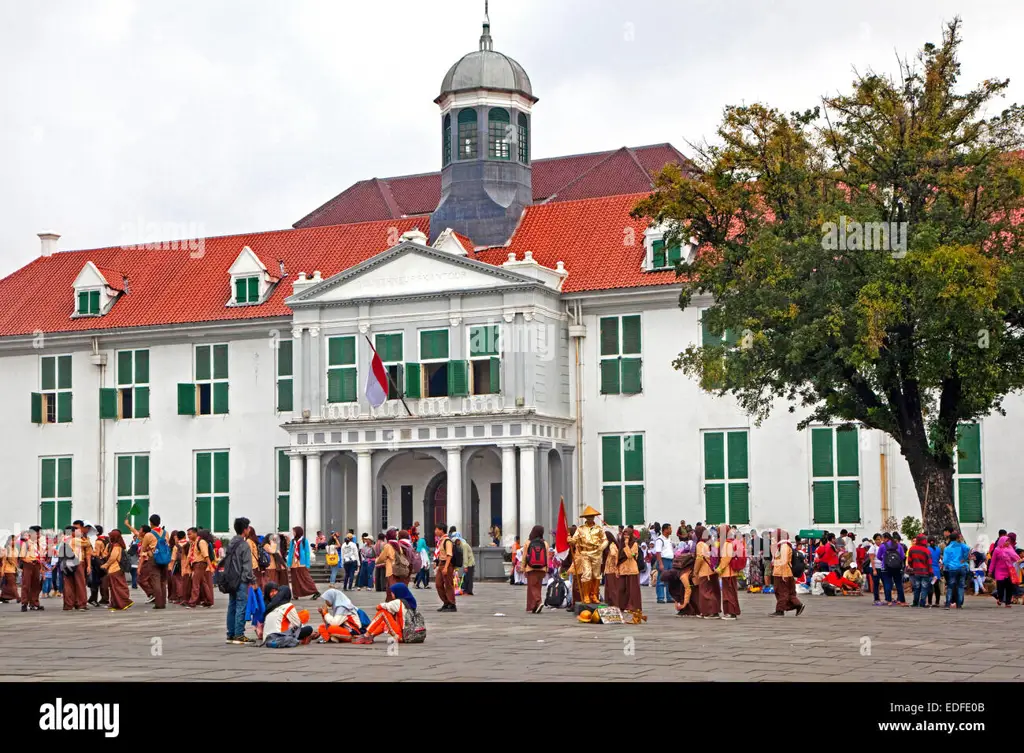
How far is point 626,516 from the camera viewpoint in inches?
1607

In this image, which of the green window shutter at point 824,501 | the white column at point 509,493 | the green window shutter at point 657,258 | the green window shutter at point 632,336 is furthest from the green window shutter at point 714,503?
the green window shutter at point 657,258

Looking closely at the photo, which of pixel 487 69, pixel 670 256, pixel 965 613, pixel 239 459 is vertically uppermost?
pixel 487 69

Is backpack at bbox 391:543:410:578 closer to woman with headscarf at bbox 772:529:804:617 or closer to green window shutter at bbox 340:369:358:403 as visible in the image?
woman with headscarf at bbox 772:529:804:617

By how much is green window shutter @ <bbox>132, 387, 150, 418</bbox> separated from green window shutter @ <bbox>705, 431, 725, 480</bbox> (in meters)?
16.9

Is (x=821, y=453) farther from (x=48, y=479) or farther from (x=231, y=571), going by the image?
(x=231, y=571)

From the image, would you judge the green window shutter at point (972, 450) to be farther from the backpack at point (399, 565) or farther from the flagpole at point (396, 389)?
the backpack at point (399, 565)

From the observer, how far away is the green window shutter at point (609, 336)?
135ft

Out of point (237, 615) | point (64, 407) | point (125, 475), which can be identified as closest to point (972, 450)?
point (125, 475)

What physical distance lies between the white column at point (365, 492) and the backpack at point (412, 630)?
2339cm

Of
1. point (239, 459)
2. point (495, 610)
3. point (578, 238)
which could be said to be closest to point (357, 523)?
point (239, 459)

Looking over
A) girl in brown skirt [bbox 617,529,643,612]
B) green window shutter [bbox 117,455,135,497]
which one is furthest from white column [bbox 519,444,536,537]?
girl in brown skirt [bbox 617,529,643,612]

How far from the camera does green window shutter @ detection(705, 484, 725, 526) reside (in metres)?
39.7
